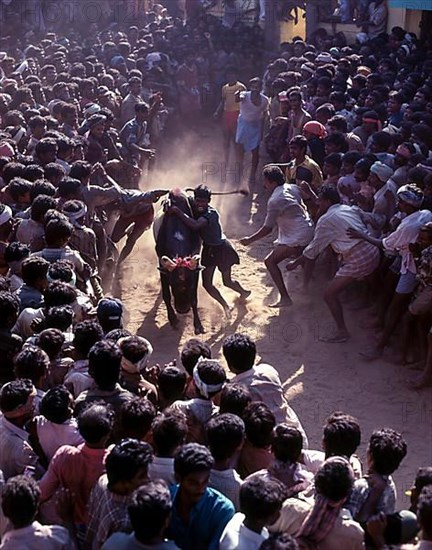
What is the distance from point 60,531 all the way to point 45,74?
11.8m

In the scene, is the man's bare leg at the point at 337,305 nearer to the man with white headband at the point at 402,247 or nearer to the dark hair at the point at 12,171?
the man with white headband at the point at 402,247

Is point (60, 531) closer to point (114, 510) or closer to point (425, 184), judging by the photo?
point (114, 510)

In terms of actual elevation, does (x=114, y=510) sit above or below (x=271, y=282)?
above

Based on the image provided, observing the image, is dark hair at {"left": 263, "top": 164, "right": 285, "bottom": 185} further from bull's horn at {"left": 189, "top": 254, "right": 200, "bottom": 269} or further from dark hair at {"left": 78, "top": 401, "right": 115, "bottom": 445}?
dark hair at {"left": 78, "top": 401, "right": 115, "bottom": 445}

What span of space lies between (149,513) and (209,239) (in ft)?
17.1

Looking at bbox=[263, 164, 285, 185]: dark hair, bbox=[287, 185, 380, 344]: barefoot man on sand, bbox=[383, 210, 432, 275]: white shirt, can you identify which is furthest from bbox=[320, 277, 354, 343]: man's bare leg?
bbox=[263, 164, 285, 185]: dark hair

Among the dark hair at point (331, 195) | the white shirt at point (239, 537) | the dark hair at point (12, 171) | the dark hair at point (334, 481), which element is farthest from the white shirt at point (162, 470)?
the dark hair at point (331, 195)

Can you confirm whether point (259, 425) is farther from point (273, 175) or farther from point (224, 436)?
point (273, 175)

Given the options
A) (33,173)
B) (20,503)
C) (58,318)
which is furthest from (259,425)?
(33,173)

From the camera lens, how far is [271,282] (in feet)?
31.9

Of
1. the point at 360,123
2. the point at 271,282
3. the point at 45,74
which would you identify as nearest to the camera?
the point at 271,282

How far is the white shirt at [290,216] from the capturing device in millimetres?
8539

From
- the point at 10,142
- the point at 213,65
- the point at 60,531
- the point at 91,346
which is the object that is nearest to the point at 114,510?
the point at 60,531

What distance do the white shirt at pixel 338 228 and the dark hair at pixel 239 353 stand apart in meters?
2.95
